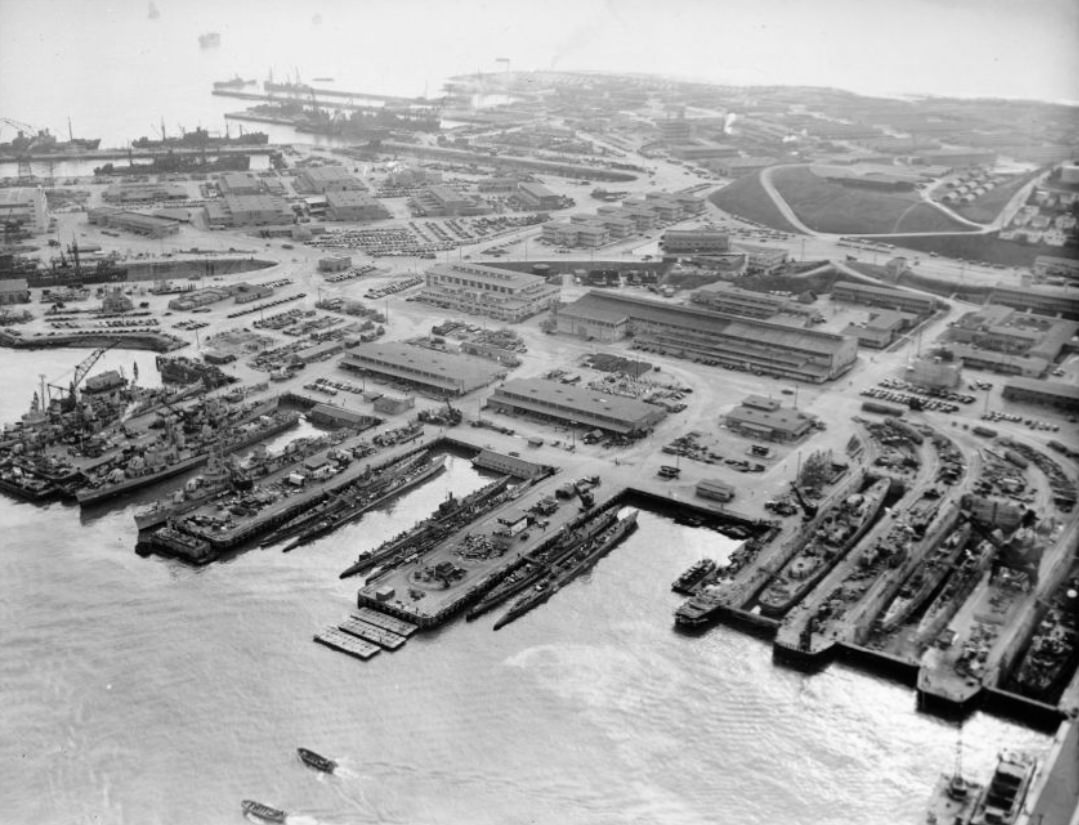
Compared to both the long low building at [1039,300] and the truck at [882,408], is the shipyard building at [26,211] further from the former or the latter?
the long low building at [1039,300]

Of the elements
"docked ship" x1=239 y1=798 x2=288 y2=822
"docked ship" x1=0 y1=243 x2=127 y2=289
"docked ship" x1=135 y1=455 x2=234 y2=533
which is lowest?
"docked ship" x1=239 y1=798 x2=288 y2=822

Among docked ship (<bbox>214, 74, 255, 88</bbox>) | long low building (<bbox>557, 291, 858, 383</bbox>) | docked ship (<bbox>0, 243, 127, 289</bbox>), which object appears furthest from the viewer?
docked ship (<bbox>214, 74, 255, 88</bbox>)

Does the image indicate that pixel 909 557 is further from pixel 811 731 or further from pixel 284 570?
pixel 284 570

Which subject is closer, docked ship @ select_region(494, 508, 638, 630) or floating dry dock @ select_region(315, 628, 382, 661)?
floating dry dock @ select_region(315, 628, 382, 661)

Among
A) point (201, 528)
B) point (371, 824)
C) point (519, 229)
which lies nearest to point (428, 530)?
point (201, 528)

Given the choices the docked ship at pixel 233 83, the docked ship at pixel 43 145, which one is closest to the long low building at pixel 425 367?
the docked ship at pixel 43 145

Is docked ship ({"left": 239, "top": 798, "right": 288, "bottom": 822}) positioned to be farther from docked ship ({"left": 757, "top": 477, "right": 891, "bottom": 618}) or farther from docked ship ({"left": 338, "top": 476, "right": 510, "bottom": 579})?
docked ship ({"left": 757, "top": 477, "right": 891, "bottom": 618})

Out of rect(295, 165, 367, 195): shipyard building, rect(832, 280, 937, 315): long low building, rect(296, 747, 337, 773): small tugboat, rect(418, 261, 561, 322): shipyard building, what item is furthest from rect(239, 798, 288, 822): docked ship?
rect(295, 165, 367, 195): shipyard building

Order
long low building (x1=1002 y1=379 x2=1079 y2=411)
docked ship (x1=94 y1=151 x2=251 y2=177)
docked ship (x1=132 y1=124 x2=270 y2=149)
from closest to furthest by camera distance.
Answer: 1. long low building (x1=1002 y1=379 x2=1079 y2=411)
2. docked ship (x1=94 y1=151 x2=251 y2=177)
3. docked ship (x1=132 y1=124 x2=270 y2=149)
